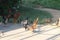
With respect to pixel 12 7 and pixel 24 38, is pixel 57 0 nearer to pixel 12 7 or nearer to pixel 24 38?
pixel 24 38

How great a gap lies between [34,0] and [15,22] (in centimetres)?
1114

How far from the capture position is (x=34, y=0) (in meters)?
21.0

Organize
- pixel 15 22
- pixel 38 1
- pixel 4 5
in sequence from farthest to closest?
pixel 38 1
pixel 15 22
pixel 4 5

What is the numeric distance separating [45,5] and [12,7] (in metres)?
17.1

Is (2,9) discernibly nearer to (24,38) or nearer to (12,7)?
(12,7)

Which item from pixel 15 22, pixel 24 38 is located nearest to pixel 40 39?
pixel 24 38

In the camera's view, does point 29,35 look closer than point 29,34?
Yes

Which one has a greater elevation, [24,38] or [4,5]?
[4,5]

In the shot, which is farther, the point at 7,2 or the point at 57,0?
the point at 57,0

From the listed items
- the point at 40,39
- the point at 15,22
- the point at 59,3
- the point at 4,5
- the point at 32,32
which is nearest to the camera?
the point at 4,5

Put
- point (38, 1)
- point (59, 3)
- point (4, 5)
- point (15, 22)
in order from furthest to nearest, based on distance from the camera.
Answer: point (38, 1)
point (59, 3)
point (15, 22)
point (4, 5)

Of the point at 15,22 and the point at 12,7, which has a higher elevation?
the point at 12,7

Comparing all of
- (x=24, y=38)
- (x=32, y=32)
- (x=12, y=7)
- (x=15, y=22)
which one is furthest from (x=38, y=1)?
(x=12, y=7)

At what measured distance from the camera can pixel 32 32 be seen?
8070mm
